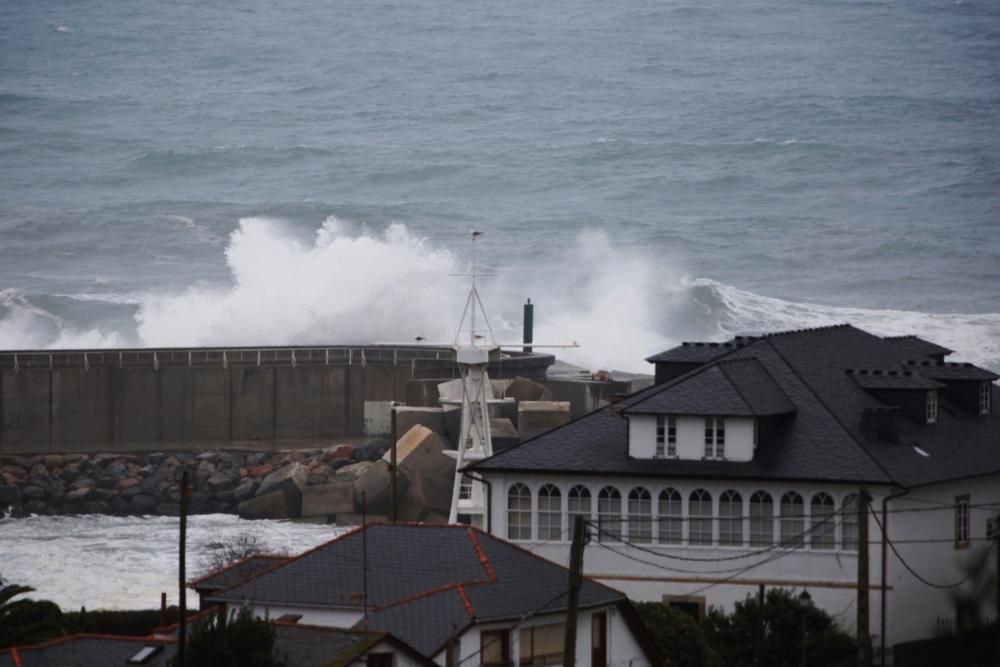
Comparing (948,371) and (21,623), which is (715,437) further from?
(21,623)

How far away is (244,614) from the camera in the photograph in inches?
830

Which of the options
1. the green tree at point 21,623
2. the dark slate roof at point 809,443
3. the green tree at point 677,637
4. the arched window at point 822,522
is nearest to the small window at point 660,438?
the dark slate roof at point 809,443

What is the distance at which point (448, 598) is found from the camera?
22.7 meters

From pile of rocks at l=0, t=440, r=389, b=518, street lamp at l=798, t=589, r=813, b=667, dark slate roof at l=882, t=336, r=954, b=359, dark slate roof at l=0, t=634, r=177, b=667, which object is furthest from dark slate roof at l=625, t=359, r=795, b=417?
pile of rocks at l=0, t=440, r=389, b=518

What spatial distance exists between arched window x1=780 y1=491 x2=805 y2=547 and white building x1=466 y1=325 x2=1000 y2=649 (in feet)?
0.06

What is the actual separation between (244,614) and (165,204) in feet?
284

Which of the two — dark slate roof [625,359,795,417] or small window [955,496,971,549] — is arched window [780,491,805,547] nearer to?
dark slate roof [625,359,795,417]

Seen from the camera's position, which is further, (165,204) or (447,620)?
(165,204)

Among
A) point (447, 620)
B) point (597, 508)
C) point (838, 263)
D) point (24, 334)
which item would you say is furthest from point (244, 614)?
point (838, 263)

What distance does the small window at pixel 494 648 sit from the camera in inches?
889

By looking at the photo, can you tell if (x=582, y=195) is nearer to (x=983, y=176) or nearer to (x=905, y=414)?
(x=983, y=176)

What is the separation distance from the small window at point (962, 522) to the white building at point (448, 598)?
704 centimetres

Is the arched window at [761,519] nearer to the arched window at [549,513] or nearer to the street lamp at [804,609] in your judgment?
the arched window at [549,513]

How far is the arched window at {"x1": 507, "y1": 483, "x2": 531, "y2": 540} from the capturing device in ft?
98.0
